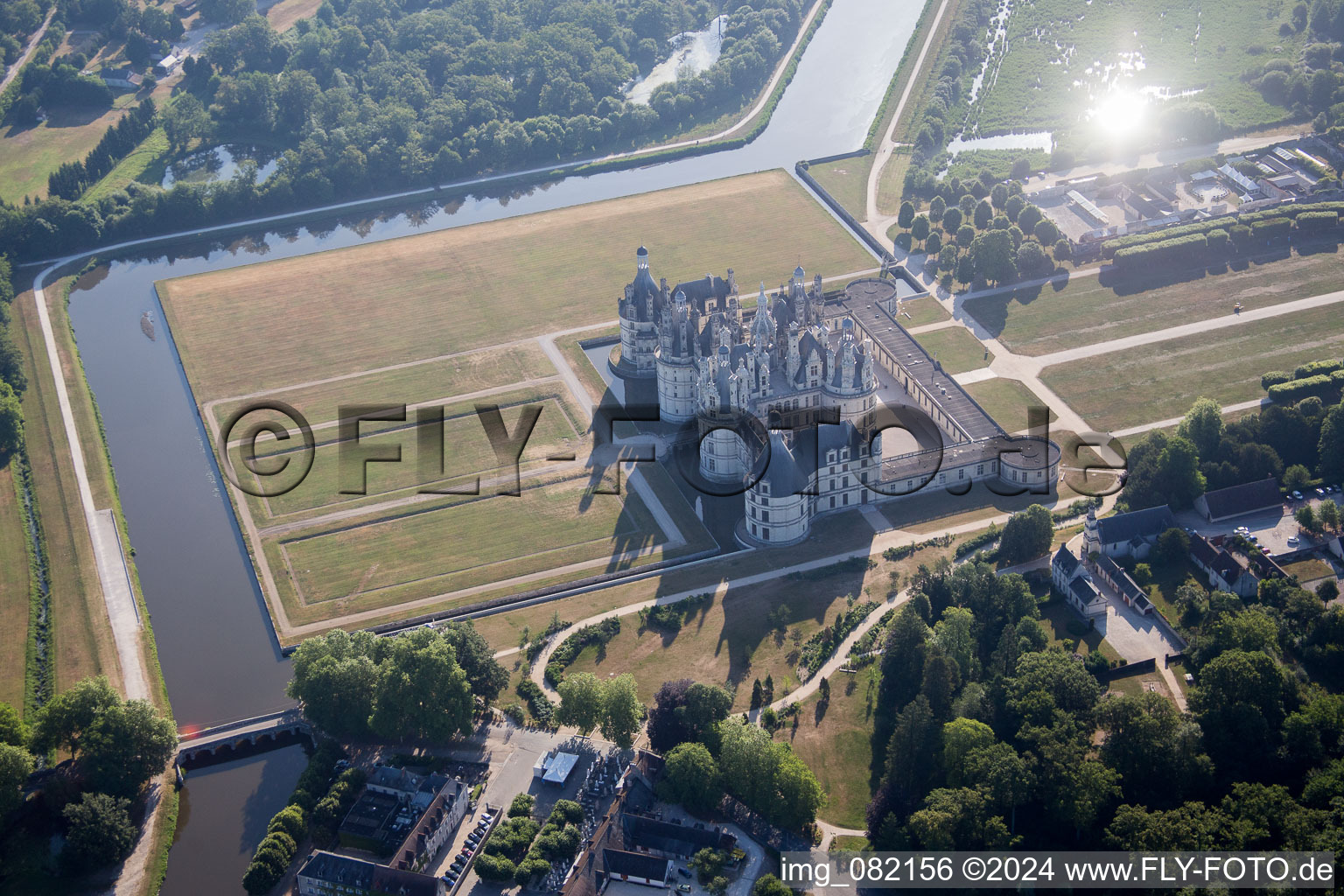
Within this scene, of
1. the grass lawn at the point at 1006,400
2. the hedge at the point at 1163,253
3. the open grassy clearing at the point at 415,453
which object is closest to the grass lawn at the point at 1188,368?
the grass lawn at the point at 1006,400

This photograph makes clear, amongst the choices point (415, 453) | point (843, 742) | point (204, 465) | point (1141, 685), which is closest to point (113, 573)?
point (204, 465)

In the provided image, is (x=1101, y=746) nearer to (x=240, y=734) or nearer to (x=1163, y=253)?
(x=240, y=734)

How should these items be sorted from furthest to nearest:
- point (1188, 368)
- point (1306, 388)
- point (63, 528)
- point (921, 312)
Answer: point (921, 312) → point (1188, 368) → point (1306, 388) → point (63, 528)

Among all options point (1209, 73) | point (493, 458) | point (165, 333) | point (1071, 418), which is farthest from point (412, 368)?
point (1209, 73)

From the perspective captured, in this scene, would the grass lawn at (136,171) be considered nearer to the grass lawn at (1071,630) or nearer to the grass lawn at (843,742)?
the grass lawn at (843,742)

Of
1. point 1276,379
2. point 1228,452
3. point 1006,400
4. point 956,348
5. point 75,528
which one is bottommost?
point 956,348

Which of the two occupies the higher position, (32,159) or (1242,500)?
(32,159)

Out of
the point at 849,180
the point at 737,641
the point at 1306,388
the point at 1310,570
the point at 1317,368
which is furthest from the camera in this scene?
the point at 849,180
